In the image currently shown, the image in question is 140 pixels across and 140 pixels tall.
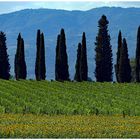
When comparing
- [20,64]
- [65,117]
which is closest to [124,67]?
[20,64]

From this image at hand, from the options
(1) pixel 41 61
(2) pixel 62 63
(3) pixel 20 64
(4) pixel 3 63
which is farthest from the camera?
(4) pixel 3 63

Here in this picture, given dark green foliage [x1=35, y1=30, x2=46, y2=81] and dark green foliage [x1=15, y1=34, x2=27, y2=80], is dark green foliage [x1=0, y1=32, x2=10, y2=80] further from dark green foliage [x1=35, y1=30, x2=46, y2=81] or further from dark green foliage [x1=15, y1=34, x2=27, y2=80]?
dark green foliage [x1=35, y1=30, x2=46, y2=81]

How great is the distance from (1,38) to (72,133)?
74.4m

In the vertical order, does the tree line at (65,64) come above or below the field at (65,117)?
above

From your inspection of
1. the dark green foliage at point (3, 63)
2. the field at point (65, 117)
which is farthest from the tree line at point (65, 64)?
the field at point (65, 117)

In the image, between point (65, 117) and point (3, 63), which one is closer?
point (65, 117)

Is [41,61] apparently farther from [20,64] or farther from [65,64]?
[65,64]

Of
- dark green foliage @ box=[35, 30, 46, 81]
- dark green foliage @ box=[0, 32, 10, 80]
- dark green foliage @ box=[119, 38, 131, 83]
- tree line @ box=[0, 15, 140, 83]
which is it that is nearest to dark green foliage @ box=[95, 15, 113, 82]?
tree line @ box=[0, 15, 140, 83]

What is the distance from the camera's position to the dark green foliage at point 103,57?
300 ft

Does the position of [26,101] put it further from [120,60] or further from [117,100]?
[120,60]

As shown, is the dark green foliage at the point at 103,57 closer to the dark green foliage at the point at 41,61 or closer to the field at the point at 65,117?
the dark green foliage at the point at 41,61

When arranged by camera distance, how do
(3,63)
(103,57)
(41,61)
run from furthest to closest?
(103,57), (3,63), (41,61)

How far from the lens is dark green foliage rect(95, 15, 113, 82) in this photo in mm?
91500

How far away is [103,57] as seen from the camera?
306 ft
